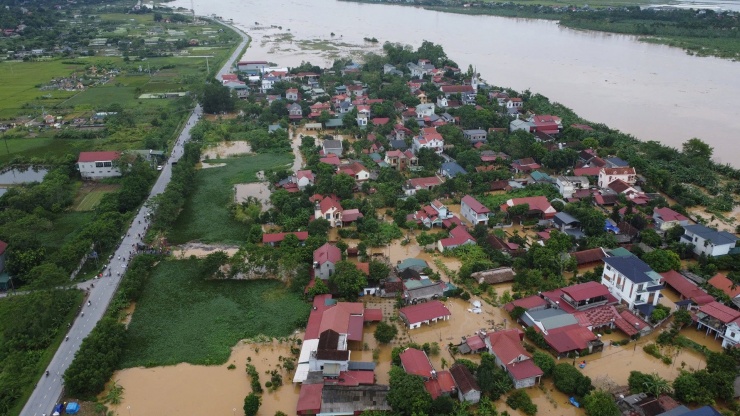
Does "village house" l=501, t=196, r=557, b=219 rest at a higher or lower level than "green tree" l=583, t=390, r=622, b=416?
higher

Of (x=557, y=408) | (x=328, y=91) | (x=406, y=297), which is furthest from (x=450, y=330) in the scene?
(x=328, y=91)

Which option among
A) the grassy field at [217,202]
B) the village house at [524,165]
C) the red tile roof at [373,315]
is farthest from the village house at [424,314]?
the village house at [524,165]

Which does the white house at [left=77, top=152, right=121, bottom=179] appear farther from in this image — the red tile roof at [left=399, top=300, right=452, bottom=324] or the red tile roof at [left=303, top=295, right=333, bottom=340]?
the red tile roof at [left=399, top=300, right=452, bottom=324]

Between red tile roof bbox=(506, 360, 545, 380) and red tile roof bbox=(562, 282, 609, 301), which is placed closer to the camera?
red tile roof bbox=(506, 360, 545, 380)

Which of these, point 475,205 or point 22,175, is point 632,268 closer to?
point 475,205

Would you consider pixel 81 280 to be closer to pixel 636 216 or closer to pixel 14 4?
pixel 636 216

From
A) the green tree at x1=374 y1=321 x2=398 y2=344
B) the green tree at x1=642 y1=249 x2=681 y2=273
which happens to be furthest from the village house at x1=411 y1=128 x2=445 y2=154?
the green tree at x1=374 y1=321 x2=398 y2=344
